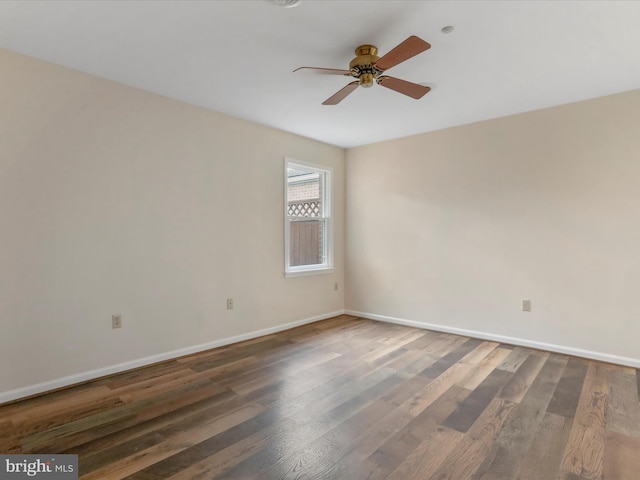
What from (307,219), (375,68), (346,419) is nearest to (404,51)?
(375,68)

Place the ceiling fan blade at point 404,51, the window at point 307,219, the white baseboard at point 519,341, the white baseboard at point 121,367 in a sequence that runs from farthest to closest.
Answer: the window at point 307,219
the white baseboard at point 519,341
the white baseboard at point 121,367
the ceiling fan blade at point 404,51

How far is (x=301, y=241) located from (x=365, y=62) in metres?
2.83

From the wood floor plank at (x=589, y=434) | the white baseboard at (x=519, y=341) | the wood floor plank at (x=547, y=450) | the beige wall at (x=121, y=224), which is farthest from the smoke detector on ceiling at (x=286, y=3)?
the white baseboard at (x=519, y=341)

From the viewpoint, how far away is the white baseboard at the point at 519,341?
319cm

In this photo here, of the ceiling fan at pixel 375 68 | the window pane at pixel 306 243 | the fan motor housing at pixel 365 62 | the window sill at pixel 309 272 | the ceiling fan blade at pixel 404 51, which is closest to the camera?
the ceiling fan blade at pixel 404 51

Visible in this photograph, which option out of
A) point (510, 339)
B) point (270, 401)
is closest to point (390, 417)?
point (270, 401)

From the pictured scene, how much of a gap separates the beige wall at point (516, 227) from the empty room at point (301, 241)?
2 centimetres

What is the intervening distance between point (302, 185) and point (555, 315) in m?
3.40

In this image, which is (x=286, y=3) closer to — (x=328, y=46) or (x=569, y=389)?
(x=328, y=46)

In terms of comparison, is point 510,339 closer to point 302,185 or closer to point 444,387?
point 444,387

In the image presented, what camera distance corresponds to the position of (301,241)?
15.7ft

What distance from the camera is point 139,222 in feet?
10.1

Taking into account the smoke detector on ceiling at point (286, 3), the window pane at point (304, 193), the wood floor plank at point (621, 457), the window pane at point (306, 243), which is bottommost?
the wood floor plank at point (621, 457)

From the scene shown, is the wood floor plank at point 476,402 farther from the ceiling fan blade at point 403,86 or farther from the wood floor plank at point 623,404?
the ceiling fan blade at point 403,86
